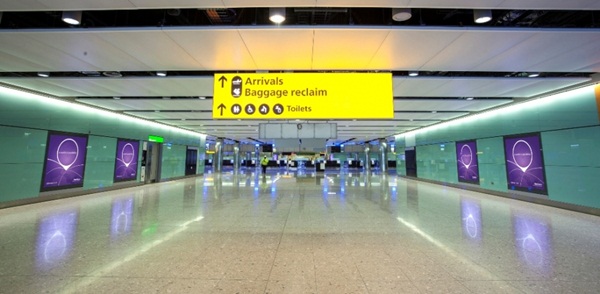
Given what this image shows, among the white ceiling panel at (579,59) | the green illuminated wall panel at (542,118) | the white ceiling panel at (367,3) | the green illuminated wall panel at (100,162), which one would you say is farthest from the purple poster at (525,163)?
the green illuminated wall panel at (100,162)

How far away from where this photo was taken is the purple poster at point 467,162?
500 inches

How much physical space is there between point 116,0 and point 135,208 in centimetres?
648

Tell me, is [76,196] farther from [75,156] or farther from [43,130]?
[43,130]

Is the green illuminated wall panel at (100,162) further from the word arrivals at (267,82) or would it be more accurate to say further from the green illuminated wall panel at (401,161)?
the green illuminated wall panel at (401,161)

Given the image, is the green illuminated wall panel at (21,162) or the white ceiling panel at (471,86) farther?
the green illuminated wall panel at (21,162)

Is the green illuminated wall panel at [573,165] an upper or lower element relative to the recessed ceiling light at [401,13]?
lower

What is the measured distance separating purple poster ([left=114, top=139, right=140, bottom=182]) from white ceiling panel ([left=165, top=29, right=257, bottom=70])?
10.7m

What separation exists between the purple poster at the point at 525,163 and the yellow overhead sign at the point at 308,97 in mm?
8717

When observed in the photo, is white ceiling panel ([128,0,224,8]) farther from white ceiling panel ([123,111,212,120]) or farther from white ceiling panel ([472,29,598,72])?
white ceiling panel ([123,111,212,120])

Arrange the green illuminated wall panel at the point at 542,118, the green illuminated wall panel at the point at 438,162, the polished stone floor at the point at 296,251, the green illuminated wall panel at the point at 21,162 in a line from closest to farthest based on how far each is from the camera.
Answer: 1. the polished stone floor at the point at 296,251
2. the green illuminated wall panel at the point at 542,118
3. the green illuminated wall panel at the point at 21,162
4. the green illuminated wall panel at the point at 438,162

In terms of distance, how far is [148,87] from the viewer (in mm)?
7902

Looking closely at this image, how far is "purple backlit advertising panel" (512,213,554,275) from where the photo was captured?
3635 mm

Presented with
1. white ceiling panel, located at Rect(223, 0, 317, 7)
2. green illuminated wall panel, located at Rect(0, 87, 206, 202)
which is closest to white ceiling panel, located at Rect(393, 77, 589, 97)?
white ceiling panel, located at Rect(223, 0, 317, 7)

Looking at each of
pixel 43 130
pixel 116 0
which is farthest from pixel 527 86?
pixel 43 130
